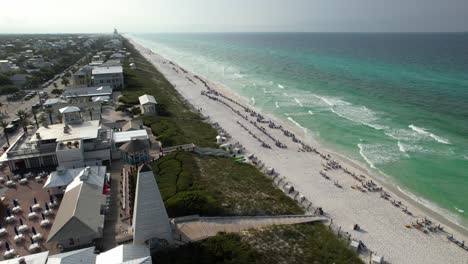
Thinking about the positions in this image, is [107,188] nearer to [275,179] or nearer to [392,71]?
[275,179]

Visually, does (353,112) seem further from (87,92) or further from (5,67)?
(5,67)

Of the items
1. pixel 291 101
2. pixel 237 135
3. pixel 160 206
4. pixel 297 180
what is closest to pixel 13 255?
pixel 160 206

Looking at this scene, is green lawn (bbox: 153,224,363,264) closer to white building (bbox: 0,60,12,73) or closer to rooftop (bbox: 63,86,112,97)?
rooftop (bbox: 63,86,112,97)

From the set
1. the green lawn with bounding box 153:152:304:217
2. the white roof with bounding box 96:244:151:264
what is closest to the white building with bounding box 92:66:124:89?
the green lawn with bounding box 153:152:304:217

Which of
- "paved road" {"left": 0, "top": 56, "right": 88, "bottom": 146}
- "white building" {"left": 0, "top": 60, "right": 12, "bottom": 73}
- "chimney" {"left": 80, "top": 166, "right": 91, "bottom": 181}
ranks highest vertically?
"white building" {"left": 0, "top": 60, "right": 12, "bottom": 73}

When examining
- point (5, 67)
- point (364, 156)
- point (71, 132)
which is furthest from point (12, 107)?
point (364, 156)
